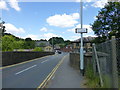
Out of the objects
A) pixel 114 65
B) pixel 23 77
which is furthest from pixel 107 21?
pixel 114 65

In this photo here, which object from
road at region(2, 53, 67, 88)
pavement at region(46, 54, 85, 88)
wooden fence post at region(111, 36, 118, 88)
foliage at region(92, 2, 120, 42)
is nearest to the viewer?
wooden fence post at region(111, 36, 118, 88)

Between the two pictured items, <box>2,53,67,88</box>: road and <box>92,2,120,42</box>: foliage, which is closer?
<box>2,53,67,88</box>: road

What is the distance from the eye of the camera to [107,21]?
29188mm

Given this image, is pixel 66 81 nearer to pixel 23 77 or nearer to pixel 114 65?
pixel 23 77

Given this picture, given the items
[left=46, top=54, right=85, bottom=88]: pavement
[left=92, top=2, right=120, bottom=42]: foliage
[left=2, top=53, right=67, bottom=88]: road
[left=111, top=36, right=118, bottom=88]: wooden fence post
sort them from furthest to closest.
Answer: [left=92, top=2, right=120, bottom=42]: foliage → [left=2, top=53, right=67, bottom=88]: road → [left=46, top=54, right=85, bottom=88]: pavement → [left=111, top=36, right=118, bottom=88]: wooden fence post

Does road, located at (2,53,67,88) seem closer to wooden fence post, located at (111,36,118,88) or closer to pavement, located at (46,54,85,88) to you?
pavement, located at (46,54,85,88)

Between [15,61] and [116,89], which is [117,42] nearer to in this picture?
[116,89]

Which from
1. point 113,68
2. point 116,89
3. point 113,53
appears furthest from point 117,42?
point 116,89

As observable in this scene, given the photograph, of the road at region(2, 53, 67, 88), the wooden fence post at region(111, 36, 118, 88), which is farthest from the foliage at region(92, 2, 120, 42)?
the wooden fence post at region(111, 36, 118, 88)

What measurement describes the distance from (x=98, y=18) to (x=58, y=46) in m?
130

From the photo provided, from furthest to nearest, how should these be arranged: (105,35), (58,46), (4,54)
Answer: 1. (58,46)
2. (105,35)
3. (4,54)

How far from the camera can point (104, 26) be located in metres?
29.4

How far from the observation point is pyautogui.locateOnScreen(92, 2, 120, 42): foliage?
27763mm

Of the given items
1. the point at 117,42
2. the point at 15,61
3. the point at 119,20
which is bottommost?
the point at 15,61
